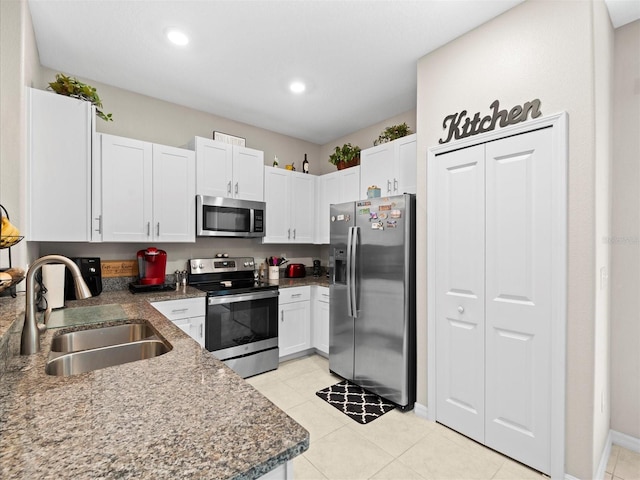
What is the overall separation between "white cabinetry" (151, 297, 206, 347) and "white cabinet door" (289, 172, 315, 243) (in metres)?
1.41

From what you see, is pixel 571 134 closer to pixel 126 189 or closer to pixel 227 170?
pixel 227 170

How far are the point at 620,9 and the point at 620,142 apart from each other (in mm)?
802

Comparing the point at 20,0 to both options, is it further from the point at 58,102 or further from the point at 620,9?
the point at 620,9

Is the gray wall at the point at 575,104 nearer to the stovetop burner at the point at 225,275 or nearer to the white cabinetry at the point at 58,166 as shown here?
the stovetop burner at the point at 225,275

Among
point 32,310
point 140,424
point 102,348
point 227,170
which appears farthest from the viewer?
point 227,170

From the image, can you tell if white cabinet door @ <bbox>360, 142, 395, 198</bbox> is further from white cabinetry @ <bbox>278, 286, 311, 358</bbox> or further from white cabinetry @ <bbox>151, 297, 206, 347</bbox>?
white cabinetry @ <bbox>151, 297, 206, 347</bbox>

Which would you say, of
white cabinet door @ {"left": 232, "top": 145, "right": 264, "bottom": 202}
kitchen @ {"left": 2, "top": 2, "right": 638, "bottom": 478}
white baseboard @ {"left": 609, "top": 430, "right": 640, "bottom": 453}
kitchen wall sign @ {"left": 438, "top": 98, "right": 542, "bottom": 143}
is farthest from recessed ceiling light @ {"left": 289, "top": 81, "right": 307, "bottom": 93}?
white baseboard @ {"left": 609, "top": 430, "right": 640, "bottom": 453}

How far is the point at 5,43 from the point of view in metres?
1.81

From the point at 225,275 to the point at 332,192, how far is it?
5.22 feet

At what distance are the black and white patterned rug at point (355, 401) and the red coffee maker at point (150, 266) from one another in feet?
5.93

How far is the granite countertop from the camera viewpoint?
0.62 meters

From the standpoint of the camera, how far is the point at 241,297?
3.05 metres

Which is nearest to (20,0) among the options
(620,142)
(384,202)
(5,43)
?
(5,43)

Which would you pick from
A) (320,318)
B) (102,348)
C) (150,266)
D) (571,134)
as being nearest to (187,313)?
(150,266)
